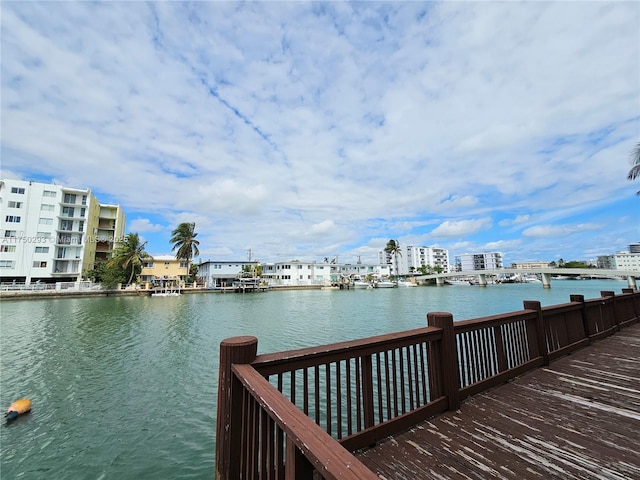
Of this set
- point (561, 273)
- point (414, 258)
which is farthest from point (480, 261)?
point (561, 273)

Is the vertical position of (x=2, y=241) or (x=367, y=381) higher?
(x=2, y=241)

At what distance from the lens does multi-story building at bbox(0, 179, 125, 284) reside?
34.7 metres

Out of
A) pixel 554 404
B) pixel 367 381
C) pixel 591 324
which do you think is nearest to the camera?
pixel 367 381

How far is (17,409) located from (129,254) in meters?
38.6

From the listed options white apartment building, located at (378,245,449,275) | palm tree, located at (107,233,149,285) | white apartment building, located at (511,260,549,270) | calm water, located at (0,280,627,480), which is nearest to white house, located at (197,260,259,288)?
palm tree, located at (107,233,149,285)

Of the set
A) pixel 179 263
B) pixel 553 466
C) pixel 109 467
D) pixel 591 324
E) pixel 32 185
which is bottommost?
pixel 109 467

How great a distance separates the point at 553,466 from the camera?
231cm

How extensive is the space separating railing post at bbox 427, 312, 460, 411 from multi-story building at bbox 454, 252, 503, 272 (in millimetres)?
130697

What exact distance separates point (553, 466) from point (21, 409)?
30.9 feet

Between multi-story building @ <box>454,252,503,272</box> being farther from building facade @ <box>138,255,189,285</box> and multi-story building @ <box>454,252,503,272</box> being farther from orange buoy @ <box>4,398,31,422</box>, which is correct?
orange buoy @ <box>4,398,31,422</box>

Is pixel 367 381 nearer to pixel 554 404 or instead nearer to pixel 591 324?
pixel 554 404

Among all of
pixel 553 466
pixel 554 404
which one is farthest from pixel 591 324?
pixel 553 466

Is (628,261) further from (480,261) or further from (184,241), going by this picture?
(184,241)

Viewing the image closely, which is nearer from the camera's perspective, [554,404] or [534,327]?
[554,404]
